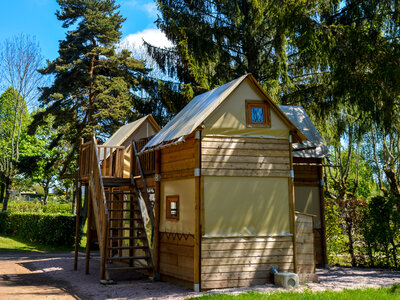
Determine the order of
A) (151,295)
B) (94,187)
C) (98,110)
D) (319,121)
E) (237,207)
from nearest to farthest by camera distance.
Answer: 1. (151,295)
2. (237,207)
3. (94,187)
4. (319,121)
5. (98,110)

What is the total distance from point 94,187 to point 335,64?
8332 millimetres

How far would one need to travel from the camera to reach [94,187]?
38.6 feet

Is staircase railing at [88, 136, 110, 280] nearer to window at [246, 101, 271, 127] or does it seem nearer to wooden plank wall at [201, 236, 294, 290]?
wooden plank wall at [201, 236, 294, 290]

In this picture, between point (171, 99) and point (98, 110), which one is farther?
point (98, 110)

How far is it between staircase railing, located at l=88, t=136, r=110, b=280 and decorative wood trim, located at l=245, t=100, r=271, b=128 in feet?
14.3

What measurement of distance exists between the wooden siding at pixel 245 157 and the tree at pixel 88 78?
1195 cm

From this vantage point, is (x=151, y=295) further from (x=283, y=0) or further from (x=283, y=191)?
(x=283, y=0)

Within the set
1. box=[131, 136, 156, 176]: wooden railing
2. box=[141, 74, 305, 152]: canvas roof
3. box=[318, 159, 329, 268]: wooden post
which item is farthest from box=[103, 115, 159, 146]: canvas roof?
box=[318, 159, 329, 268]: wooden post

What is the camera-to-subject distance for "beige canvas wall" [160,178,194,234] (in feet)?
31.5

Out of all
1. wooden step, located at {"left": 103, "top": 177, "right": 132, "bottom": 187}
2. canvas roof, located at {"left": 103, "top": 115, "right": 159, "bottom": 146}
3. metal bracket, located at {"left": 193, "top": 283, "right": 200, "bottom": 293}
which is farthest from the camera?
canvas roof, located at {"left": 103, "top": 115, "right": 159, "bottom": 146}

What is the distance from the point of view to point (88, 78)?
22578 mm

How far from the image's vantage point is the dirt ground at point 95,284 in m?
8.70

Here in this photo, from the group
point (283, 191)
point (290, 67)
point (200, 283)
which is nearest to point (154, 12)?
point (290, 67)

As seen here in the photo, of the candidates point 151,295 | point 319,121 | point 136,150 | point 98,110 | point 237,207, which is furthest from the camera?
point 98,110
